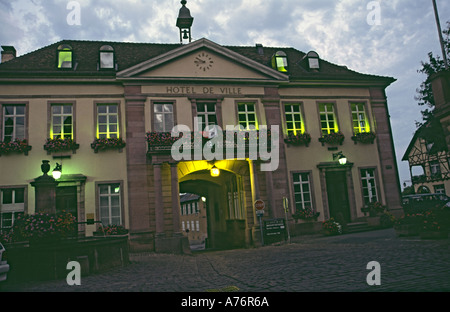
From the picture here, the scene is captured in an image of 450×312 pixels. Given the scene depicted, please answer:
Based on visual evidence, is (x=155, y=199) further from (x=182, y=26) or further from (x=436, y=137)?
(x=436, y=137)

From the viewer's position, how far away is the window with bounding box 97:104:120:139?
19.0 metres

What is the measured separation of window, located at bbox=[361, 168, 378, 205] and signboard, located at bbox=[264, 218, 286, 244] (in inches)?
239

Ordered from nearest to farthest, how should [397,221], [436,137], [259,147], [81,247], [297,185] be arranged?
[81,247] → [397,221] → [259,147] → [297,185] → [436,137]

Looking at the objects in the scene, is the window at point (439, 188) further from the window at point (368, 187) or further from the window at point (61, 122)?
the window at point (61, 122)

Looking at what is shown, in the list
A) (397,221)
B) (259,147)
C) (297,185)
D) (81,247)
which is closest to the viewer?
(81,247)

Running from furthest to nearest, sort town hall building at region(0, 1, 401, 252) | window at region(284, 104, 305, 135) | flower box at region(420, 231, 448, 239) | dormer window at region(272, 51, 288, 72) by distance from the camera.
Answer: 1. dormer window at region(272, 51, 288, 72)
2. window at region(284, 104, 305, 135)
3. town hall building at region(0, 1, 401, 252)
4. flower box at region(420, 231, 448, 239)

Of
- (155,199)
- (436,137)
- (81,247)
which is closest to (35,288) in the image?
(81,247)

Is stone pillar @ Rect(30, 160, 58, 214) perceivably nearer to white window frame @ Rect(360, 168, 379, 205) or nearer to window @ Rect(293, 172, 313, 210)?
window @ Rect(293, 172, 313, 210)

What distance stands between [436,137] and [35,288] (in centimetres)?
2811

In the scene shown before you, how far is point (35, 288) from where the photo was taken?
350 inches

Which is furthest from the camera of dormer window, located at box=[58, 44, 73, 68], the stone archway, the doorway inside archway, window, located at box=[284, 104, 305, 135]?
window, located at box=[284, 104, 305, 135]

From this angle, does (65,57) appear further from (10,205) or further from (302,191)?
(302,191)

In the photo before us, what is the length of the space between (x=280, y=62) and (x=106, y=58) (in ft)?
32.1

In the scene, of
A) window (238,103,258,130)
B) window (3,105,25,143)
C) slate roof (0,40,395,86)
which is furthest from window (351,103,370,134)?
window (3,105,25,143)
